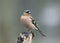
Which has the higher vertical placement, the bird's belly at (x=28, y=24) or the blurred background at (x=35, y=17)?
the blurred background at (x=35, y=17)

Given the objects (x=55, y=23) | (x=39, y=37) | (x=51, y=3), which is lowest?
(x=39, y=37)

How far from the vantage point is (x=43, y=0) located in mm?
2824

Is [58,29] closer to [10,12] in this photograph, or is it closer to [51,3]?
[51,3]

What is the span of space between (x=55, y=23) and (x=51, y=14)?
0.16 meters

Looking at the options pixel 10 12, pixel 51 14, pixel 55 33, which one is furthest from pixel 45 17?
pixel 10 12

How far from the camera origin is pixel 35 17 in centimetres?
279

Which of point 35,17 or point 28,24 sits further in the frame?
point 35,17

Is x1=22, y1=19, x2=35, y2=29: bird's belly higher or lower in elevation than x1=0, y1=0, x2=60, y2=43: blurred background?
lower

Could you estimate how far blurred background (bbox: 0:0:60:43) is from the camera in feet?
9.21

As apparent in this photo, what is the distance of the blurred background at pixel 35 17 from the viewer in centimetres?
281

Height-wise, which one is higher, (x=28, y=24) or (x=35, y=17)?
(x=35, y=17)

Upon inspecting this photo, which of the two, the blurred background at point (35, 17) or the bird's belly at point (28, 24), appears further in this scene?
the blurred background at point (35, 17)

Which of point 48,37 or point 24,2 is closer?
point 24,2

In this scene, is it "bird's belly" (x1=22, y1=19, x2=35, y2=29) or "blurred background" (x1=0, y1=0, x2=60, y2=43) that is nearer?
"bird's belly" (x1=22, y1=19, x2=35, y2=29)
